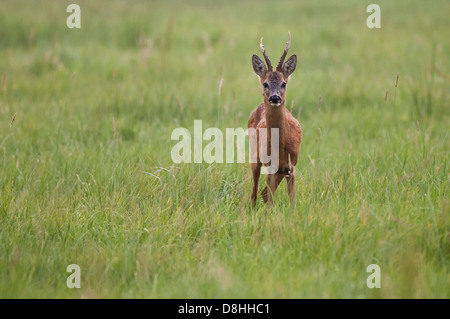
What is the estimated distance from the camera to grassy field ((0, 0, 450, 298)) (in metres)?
3.31

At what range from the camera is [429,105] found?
6.70 m

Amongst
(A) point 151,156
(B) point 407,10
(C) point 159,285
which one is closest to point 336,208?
(C) point 159,285

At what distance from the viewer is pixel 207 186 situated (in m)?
4.45

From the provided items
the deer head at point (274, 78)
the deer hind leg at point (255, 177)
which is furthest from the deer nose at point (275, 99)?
the deer hind leg at point (255, 177)

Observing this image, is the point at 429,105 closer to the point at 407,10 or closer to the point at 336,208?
the point at 336,208

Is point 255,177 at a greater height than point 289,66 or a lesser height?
lesser

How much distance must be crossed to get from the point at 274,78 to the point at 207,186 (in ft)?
3.30

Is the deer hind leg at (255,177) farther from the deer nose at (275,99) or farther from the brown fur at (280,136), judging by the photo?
the deer nose at (275,99)

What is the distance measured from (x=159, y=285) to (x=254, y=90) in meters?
4.87

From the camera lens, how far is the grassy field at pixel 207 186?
10.9 feet

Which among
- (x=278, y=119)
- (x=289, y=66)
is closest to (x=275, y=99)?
(x=278, y=119)

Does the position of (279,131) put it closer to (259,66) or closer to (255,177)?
(255,177)

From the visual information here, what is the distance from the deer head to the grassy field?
0.53 m

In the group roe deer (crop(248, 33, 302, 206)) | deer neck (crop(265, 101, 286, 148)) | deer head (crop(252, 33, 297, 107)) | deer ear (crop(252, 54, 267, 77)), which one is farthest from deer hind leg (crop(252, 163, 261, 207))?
deer ear (crop(252, 54, 267, 77))
